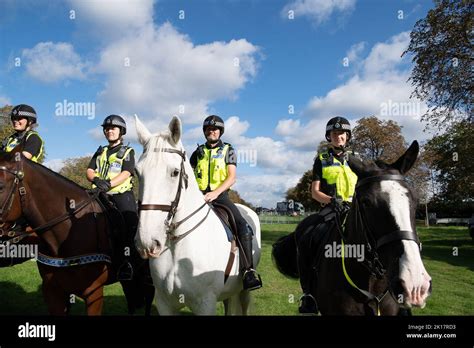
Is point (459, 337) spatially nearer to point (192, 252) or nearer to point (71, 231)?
point (192, 252)

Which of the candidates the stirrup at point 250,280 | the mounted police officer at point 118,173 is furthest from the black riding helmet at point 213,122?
the stirrup at point 250,280

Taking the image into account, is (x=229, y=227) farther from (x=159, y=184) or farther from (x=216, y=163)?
(x=159, y=184)

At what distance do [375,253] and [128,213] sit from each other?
13.5ft

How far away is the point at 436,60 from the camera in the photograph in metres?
19.4

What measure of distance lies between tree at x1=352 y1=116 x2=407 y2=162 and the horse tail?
110 ft

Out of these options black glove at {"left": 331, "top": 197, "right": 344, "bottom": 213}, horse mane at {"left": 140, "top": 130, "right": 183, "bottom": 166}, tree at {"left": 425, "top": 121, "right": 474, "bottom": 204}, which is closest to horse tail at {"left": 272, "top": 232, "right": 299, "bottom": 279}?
black glove at {"left": 331, "top": 197, "right": 344, "bottom": 213}

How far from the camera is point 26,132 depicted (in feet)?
20.2

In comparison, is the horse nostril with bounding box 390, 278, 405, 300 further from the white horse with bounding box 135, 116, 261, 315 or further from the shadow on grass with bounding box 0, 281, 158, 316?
the shadow on grass with bounding box 0, 281, 158, 316

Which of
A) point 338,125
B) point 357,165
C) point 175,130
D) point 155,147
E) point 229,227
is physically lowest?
point 229,227

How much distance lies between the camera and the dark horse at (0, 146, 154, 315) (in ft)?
15.0

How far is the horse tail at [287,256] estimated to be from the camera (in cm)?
650

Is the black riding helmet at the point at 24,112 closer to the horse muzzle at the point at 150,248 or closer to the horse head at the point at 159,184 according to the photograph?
the horse head at the point at 159,184

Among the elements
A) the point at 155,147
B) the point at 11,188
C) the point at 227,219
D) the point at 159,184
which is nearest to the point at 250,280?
the point at 227,219

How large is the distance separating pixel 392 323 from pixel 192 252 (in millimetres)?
2350
